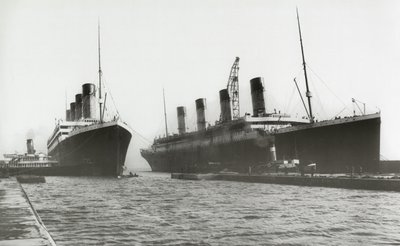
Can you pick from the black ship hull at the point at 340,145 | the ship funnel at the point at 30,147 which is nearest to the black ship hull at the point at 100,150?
the black ship hull at the point at 340,145

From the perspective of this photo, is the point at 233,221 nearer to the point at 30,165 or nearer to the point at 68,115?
the point at 30,165

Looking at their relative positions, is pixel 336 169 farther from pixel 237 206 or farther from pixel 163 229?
pixel 163 229

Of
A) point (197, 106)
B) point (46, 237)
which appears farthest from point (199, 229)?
point (197, 106)

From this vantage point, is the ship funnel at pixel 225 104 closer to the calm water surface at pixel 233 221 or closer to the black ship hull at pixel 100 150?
the black ship hull at pixel 100 150

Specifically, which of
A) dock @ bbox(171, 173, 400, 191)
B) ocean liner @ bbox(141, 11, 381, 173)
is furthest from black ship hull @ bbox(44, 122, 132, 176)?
dock @ bbox(171, 173, 400, 191)

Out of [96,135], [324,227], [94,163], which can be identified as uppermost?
[96,135]

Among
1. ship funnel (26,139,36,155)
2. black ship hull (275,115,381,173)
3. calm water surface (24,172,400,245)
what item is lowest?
calm water surface (24,172,400,245)

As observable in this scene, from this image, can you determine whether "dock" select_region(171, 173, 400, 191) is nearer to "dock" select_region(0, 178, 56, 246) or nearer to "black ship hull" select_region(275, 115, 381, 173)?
"black ship hull" select_region(275, 115, 381, 173)
